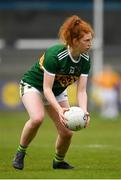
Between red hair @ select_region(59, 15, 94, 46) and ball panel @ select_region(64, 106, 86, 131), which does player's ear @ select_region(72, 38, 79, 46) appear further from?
ball panel @ select_region(64, 106, 86, 131)

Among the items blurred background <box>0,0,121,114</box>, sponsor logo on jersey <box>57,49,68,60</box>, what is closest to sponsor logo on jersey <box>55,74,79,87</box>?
sponsor logo on jersey <box>57,49,68,60</box>

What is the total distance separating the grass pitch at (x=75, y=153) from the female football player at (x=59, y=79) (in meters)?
0.58

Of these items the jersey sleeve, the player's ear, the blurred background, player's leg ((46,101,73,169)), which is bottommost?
the blurred background

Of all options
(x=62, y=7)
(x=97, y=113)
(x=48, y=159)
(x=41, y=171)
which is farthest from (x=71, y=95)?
(x=41, y=171)

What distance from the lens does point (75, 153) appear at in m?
15.6

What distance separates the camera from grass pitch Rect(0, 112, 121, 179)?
472 inches

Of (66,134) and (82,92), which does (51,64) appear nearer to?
(82,92)

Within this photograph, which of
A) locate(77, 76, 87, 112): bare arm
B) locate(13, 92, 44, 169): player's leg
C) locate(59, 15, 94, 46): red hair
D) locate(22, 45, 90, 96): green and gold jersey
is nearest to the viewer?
locate(59, 15, 94, 46): red hair

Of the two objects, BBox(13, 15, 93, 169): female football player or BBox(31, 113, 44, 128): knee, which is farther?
BBox(31, 113, 44, 128): knee

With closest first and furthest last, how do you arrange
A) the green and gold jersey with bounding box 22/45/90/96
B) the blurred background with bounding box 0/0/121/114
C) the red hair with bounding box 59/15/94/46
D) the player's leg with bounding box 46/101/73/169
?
the red hair with bounding box 59/15/94/46 < the green and gold jersey with bounding box 22/45/90/96 < the player's leg with bounding box 46/101/73/169 < the blurred background with bounding box 0/0/121/114

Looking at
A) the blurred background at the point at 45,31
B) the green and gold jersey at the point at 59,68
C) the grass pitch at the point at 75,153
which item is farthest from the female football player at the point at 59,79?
the blurred background at the point at 45,31

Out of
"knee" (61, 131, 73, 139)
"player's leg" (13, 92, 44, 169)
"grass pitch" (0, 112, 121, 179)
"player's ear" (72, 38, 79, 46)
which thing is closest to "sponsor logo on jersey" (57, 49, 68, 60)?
"player's ear" (72, 38, 79, 46)

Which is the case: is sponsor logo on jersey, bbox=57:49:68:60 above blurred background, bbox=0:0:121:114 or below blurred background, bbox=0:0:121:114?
above

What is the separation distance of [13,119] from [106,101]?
426cm
